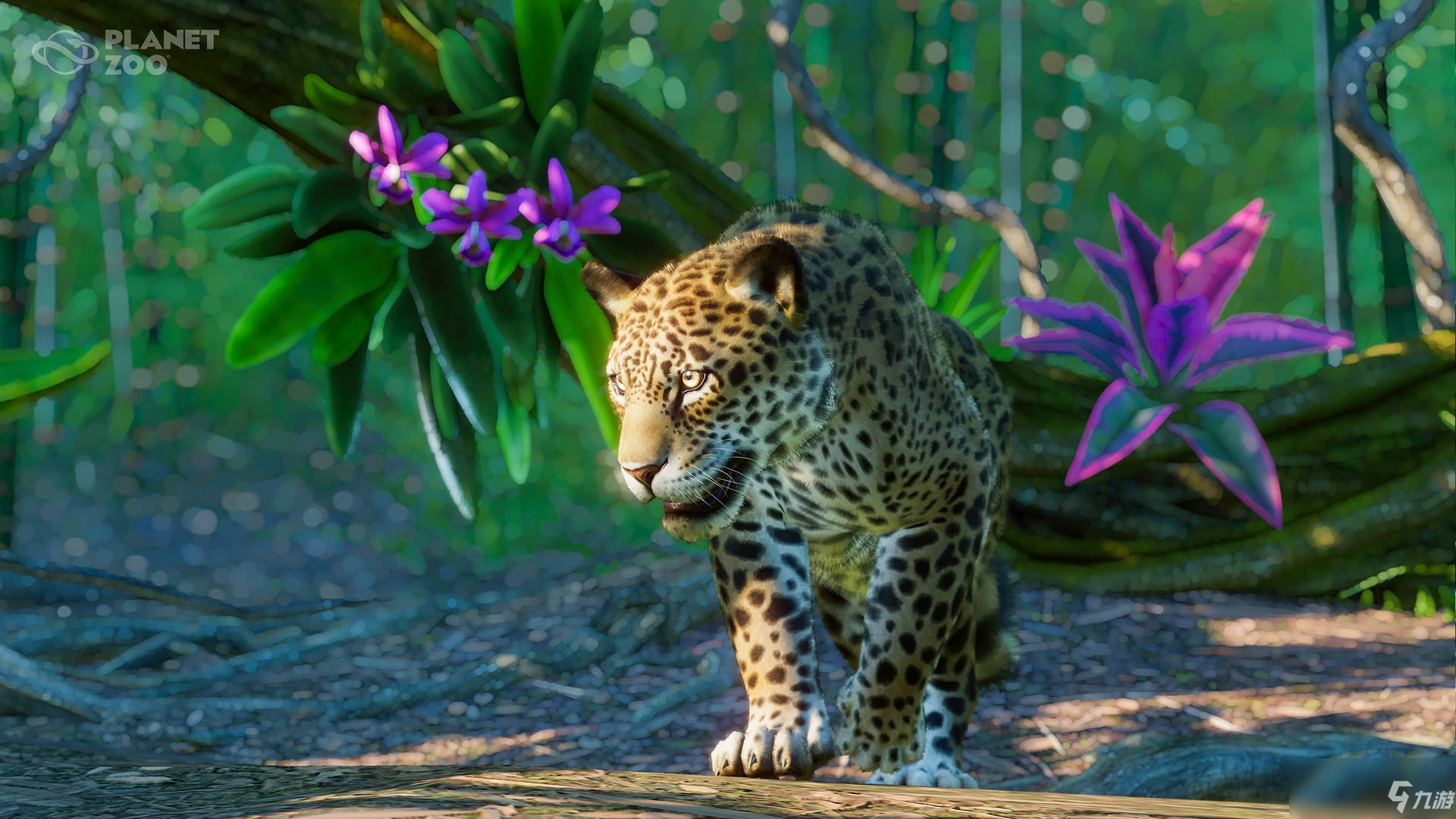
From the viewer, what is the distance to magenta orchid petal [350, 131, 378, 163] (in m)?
2.94

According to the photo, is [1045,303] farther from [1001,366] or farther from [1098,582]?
[1098,582]

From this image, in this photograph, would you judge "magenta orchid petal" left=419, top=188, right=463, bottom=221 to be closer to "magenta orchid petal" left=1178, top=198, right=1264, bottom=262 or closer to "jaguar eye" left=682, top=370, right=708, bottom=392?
"jaguar eye" left=682, top=370, right=708, bottom=392

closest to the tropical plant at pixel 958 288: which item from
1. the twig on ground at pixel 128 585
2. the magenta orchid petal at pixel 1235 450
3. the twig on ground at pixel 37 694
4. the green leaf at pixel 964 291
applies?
the green leaf at pixel 964 291

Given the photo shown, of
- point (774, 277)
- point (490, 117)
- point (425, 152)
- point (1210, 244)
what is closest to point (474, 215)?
point (425, 152)

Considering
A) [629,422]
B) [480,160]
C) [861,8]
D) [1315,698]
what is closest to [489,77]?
[480,160]

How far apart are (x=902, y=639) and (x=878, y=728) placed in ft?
0.59

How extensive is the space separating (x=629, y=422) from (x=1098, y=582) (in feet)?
9.24

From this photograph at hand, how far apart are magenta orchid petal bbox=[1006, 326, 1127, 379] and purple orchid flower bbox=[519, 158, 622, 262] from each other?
118 cm

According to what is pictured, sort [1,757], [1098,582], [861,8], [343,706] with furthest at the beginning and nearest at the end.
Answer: [861,8], [1098,582], [343,706], [1,757]

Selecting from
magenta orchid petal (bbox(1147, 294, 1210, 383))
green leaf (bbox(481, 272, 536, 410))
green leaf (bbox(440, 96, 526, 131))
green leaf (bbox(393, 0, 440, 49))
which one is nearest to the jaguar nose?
green leaf (bbox(481, 272, 536, 410))

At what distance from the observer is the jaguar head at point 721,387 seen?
6.64ft

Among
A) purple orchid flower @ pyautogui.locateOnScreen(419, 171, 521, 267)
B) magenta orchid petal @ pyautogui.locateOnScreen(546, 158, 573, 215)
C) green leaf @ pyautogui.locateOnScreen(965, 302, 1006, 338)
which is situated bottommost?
green leaf @ pyautogui.locateOnScreen(965, 302, 1006, 338)

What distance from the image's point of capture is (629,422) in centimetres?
209

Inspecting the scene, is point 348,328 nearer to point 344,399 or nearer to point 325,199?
point 344,399
